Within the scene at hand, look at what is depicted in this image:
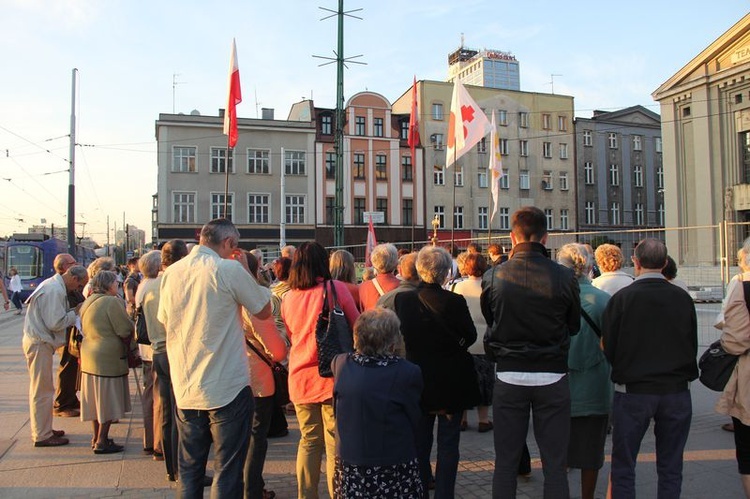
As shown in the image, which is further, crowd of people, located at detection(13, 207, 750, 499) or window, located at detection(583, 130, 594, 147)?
window, located at detection(583, 130, 594, 147)

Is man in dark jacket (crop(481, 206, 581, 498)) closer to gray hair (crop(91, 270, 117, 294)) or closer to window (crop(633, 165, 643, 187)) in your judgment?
gray hair (crop(91, 270, 117, 294))

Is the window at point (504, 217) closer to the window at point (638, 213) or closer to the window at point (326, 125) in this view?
the window at point (638, 213)

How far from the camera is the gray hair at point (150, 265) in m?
5.68

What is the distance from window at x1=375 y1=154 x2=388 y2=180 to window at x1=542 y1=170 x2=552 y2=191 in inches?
529

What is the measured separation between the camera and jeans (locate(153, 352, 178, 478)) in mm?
4945

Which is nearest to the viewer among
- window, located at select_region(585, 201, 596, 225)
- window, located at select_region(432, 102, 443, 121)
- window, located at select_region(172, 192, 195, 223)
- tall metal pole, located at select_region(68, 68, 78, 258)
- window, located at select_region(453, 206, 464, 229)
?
tall metal pole, located at select_region(68, 68, 78, 258)

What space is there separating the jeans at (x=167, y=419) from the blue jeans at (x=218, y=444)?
124 cm

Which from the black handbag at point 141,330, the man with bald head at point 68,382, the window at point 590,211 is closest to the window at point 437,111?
the window at point 590,211

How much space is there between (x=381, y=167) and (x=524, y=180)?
12.1 m

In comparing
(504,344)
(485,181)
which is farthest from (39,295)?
(485,181)

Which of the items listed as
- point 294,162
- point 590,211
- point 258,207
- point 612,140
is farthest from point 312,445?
point 612,140

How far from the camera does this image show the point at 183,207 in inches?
1565

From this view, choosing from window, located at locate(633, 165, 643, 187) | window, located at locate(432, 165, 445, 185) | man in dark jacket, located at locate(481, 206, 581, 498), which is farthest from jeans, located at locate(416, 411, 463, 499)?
window, located at locate(633, 165, 643, 187)

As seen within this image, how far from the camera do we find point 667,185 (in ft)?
108
